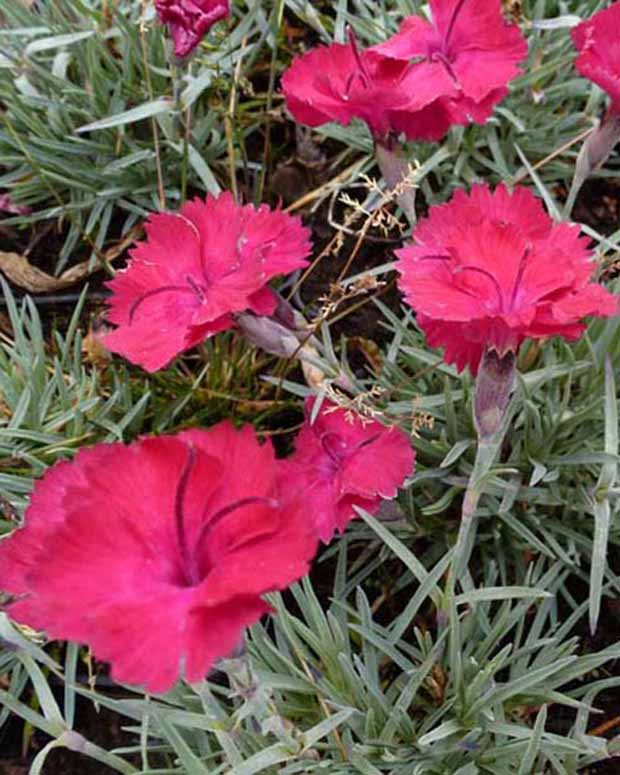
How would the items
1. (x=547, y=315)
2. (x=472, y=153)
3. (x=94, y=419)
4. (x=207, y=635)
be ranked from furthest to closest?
(x=472, y=153) → (x=94, y=419) → (x=547, y=315) → (x=207, y=635)

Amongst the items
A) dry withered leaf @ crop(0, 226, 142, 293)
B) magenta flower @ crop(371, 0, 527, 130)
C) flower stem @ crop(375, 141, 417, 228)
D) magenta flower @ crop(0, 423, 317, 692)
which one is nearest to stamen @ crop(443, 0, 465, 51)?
magenta flower @ crop(371, 0, 527, 130)

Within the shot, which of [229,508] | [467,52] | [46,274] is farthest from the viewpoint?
[46,274]

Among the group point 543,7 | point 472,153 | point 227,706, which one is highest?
point 543,7

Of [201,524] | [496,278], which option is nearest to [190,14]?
[496,278]

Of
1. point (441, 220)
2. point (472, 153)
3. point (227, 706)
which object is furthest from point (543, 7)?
point (227, 706)

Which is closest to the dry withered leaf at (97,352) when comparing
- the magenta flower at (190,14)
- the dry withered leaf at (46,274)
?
the dry withered leaf at (46,274)

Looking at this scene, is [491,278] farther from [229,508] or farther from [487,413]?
[229,508]

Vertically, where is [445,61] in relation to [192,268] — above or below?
above

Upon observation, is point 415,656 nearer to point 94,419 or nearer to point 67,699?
point 67,699
